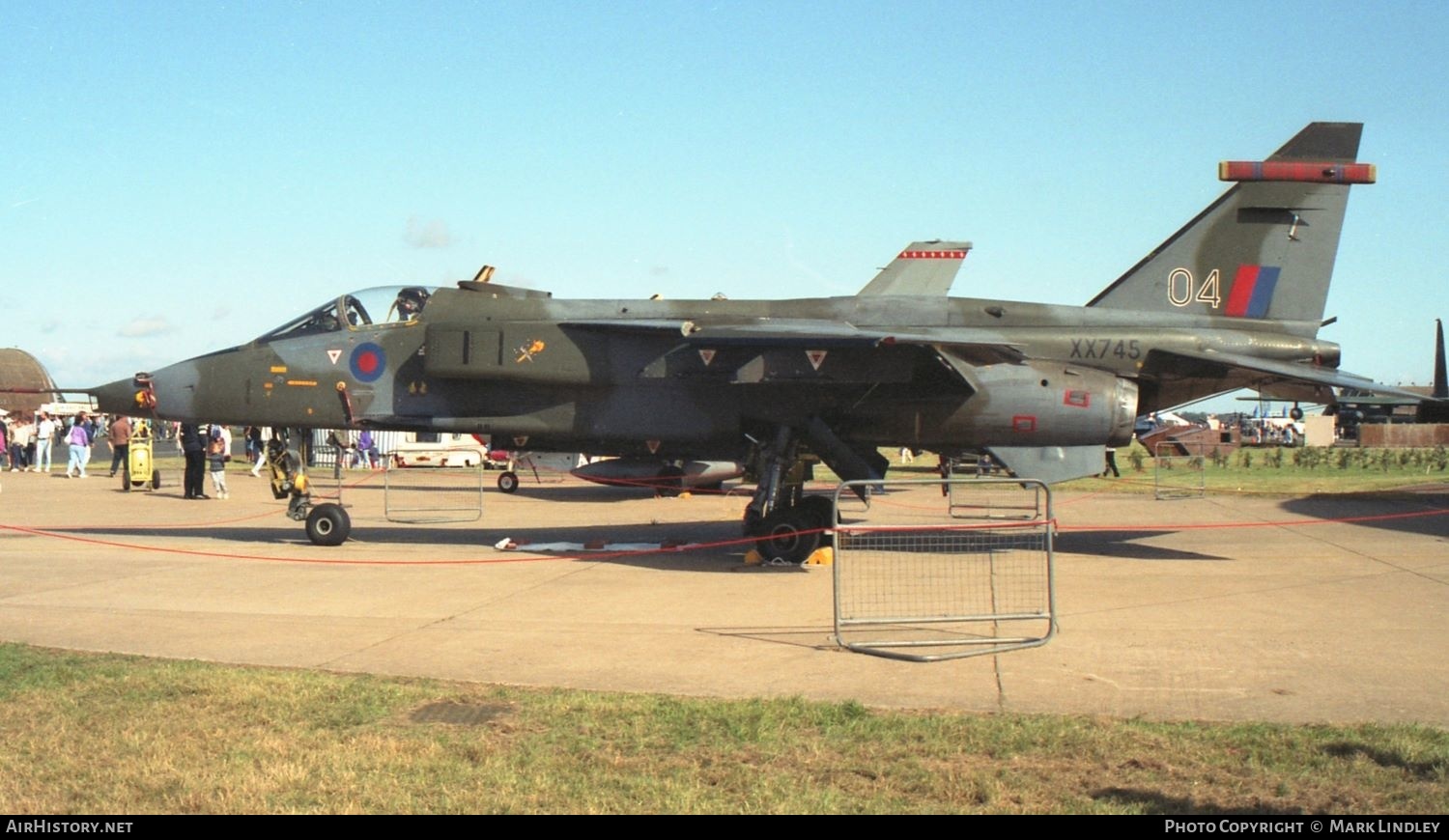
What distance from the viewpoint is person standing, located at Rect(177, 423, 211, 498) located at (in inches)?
952

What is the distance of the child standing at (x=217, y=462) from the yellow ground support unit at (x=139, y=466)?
7.86ft

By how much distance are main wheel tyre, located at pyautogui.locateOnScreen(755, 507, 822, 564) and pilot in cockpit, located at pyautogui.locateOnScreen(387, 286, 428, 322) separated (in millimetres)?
4726

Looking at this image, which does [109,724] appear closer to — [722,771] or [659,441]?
[722,771]

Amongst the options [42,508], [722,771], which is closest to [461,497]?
[42,508]

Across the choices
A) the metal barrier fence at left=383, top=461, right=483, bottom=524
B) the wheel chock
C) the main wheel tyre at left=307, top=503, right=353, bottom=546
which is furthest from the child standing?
the wheel chock

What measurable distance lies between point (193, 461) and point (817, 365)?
16259 mm

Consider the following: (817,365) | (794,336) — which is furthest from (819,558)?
(794,336)

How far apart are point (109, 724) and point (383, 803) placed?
6.89 feet

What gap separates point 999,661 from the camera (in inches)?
310

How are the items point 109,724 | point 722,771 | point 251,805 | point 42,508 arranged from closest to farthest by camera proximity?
point 251,805 < point 722,771 < point 109,724 < point 42,508

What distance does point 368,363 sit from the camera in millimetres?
13859

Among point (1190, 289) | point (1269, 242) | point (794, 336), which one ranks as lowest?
point (794, 336)

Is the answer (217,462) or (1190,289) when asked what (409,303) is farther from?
(217,462)

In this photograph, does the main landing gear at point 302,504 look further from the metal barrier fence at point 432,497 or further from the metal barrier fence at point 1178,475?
Result: the metal barrier fence at point 1178,475
